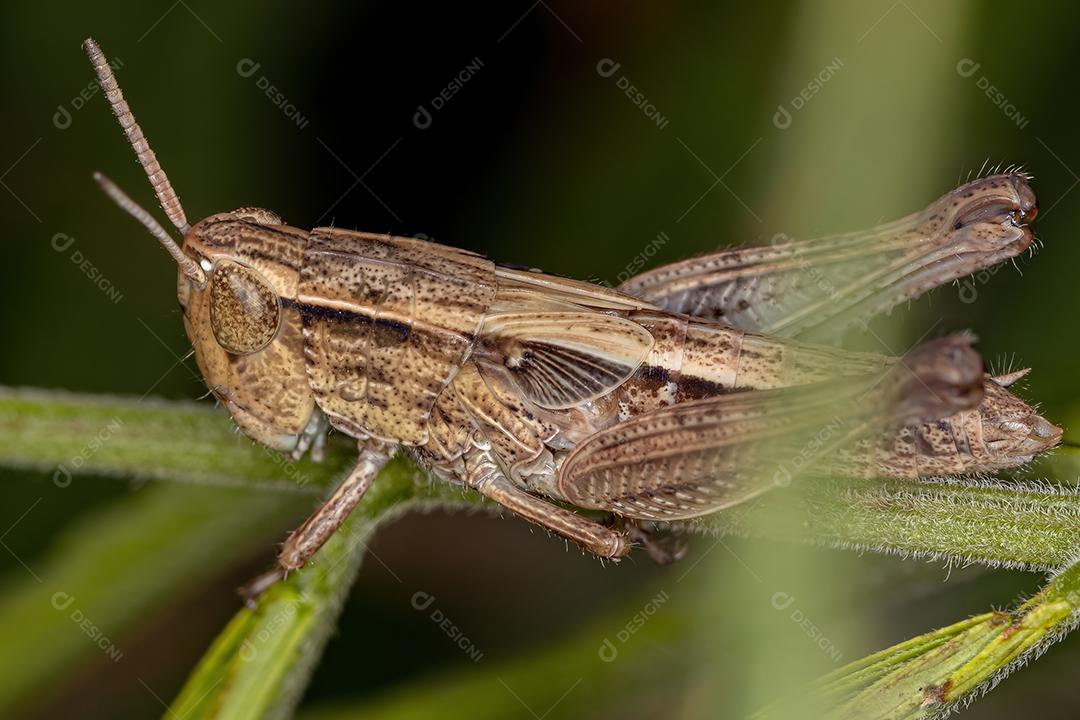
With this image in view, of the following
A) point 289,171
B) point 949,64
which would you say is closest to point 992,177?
point 949,64

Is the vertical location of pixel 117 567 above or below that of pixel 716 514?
above

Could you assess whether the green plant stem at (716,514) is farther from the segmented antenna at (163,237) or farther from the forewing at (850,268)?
the forewing at (850,268)

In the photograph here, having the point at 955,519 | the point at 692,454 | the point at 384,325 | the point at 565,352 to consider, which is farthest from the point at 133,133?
the point at 955,519

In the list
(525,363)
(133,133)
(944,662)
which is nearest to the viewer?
(944,662)

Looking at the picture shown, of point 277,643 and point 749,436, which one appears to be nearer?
point 277,643

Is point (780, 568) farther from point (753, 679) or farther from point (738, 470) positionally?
point (738, 470)

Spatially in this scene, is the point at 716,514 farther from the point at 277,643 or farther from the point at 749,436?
the point at 277,643

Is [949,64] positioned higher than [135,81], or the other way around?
[135,81]
